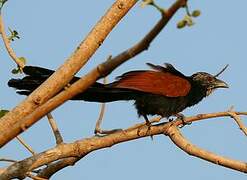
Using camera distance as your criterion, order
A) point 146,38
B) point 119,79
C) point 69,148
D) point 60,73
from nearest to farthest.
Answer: point 146,38 < point 60,73 < point 69,148 < point 119,79

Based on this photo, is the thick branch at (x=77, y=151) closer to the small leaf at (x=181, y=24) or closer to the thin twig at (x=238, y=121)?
the thin twig at (x=238, y=121)

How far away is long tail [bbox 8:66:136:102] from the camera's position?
9.77 ft

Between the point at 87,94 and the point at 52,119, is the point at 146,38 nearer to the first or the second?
the point at 52,119

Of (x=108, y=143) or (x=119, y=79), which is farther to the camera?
(x=119, y=79)

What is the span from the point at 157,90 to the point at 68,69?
96.0 inches

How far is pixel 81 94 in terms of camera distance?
12.3 ft

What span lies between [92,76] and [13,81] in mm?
1466

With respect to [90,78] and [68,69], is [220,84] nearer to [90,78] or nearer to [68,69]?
[68,69]

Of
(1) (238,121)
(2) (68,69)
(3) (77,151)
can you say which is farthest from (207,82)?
(2) (68,69)

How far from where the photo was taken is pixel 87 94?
12.6 feet

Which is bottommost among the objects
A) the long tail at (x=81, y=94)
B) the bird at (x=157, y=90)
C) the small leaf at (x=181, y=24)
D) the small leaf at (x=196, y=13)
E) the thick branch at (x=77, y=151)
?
the small leaf at (x=181, y=24)

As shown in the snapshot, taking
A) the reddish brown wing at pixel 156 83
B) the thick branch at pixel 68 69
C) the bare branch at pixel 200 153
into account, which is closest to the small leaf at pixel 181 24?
the thick branch at pixel 68 69

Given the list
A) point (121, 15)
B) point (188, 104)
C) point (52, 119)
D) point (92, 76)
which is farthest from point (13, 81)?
point (188, 104)

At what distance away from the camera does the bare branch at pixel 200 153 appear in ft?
8.63
